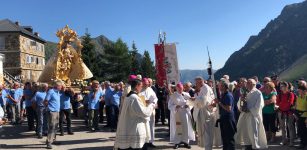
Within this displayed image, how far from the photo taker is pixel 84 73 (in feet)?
66.9

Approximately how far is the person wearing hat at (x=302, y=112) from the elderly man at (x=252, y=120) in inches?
71.5

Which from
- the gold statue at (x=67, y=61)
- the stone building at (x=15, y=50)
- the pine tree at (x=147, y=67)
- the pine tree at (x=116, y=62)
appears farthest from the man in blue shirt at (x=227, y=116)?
the pine tree at (x=147, y=67)

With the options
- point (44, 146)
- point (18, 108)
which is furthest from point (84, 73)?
point (44, 146)

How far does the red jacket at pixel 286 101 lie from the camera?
428 inches

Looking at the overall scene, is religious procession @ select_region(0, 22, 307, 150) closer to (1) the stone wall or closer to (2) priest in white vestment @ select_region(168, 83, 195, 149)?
(2) priest in white vestment @ select_region(168, 83, 195, 149)

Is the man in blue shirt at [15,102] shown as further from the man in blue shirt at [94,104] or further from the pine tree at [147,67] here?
the pine tree at [147,67]

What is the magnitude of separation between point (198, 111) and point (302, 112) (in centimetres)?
308

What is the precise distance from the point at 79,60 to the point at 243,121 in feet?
42.2

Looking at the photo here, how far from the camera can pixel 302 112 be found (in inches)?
407

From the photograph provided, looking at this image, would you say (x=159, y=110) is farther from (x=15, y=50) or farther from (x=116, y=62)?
(x=116, y=62)

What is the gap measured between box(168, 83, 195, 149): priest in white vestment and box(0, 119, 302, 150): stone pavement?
0.37 m

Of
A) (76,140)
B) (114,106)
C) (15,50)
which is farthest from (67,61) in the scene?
(15,50)

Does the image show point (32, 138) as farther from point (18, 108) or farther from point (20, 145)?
point (18, 108)

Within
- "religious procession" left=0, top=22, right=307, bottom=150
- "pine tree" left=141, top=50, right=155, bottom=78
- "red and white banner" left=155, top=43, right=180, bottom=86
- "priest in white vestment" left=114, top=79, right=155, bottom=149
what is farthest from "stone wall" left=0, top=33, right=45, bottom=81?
"priest in white vestment" left=114, top=79, right=155, bottom=149
